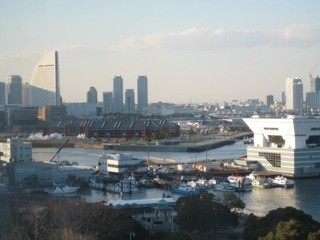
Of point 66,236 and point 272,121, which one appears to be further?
point 272,121

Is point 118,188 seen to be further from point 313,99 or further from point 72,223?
point 313,99

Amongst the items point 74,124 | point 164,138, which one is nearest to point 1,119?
point 74,124

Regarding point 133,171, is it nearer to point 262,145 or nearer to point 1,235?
point 262,145

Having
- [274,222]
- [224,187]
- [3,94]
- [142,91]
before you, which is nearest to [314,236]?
[274,222]

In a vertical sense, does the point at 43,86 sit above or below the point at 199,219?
above

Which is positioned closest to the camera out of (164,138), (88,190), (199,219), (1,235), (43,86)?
(1,235)

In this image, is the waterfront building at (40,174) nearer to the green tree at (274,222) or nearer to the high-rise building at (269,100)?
the green tree at (274,222)

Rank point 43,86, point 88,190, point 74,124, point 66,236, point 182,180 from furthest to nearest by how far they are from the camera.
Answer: point 43,86
point 74,124
point 182,180
point 88,190
point 66,236
